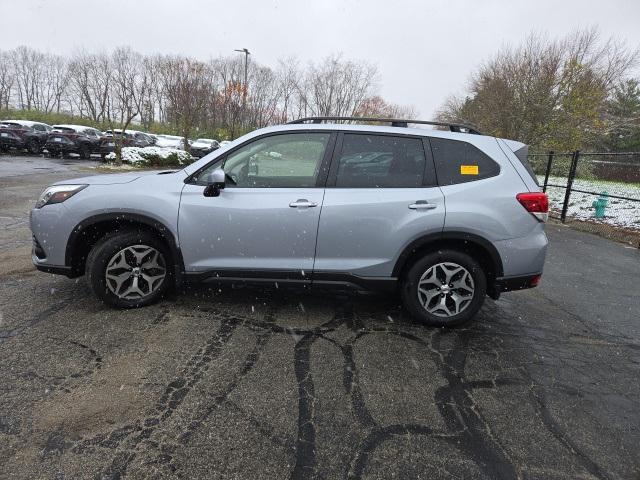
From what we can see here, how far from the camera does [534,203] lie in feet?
11.5

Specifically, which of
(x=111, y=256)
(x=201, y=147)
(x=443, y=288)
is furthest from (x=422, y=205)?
(x=201, y=147)

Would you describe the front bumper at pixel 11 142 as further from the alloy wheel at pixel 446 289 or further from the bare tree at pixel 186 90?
the alloy wheel at pixel 446 289

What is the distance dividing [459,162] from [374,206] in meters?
0.88

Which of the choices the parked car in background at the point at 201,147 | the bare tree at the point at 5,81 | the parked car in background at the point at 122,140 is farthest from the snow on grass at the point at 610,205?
the bare tree at the point at 5,81

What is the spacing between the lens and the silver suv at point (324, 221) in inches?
136

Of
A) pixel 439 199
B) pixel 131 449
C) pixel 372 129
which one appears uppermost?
pixel 372 129

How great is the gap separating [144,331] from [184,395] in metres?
0.99

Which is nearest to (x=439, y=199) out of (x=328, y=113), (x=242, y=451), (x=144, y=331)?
(x=242, y=451)

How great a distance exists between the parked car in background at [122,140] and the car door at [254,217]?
→ 1821 centimetres

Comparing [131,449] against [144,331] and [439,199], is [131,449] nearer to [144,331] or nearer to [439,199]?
[144,331]

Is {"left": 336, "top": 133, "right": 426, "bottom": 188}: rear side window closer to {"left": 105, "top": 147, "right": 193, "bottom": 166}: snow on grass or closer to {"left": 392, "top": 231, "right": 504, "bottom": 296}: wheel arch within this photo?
{"left": 392, "top": 231, "right": 504, "bottom": 296}: wheel arch

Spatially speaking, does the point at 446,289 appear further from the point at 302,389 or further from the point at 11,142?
the point at 11,142

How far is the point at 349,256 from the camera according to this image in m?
3.51

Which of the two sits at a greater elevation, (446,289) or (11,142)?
(11,142)
